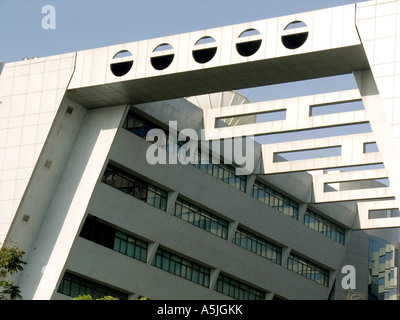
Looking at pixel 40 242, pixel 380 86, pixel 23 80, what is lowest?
pixel 40 242

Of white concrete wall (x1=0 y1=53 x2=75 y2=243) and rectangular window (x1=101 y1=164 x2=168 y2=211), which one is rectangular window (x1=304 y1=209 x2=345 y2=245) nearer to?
rectangular window (x1=101 y1=164 x2=168 y2=211)

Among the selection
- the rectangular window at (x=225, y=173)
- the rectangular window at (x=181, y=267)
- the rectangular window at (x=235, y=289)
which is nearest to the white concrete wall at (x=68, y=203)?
the rectangular window at (x=181, y=267)

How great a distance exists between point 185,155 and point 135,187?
12.4 feet

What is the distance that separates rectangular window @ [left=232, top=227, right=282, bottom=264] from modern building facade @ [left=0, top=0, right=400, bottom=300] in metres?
0.09

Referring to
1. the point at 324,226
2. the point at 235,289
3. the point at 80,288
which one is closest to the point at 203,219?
the point at 235,289

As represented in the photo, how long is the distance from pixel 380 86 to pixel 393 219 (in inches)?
843

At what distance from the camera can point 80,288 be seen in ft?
132

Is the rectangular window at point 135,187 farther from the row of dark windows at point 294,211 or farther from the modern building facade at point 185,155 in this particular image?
the row of dark windows at point 294,211

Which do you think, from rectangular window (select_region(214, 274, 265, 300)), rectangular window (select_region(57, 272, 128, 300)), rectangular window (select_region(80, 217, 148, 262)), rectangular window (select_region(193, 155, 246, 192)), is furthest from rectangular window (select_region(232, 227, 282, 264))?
rectangular window (select_region(57, 272, 128, 300))

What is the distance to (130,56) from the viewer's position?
37250 mm

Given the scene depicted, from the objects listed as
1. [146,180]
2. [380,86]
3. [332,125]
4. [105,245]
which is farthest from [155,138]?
[380,86]

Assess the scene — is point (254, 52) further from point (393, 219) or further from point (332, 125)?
point (393, 219)

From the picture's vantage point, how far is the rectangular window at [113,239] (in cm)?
4068

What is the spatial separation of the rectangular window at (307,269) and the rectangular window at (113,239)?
13.1 metres
